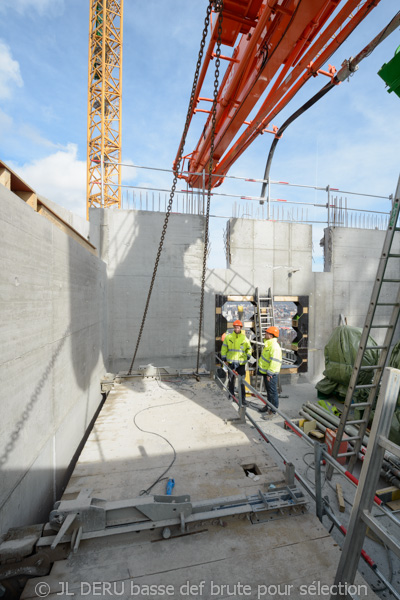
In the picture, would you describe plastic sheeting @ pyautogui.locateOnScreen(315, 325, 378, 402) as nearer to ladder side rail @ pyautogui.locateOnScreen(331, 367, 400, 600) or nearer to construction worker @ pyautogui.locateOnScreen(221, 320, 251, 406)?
construction worker @ pyautogui.locateOnScreen(221, 320, 251, 406)

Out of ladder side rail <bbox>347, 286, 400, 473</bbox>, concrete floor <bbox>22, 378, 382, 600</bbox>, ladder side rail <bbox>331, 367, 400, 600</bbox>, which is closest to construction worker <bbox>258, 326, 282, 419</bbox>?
concrete floor <bbox>22, 378, 382, 600</bbox>

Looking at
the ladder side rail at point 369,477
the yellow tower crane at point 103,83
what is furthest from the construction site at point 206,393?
the yellow tower crane at point 103,83

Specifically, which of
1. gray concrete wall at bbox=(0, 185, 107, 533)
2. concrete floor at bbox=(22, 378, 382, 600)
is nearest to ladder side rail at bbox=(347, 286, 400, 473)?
concrete floor at bbox=(22, 378, 382, 600)

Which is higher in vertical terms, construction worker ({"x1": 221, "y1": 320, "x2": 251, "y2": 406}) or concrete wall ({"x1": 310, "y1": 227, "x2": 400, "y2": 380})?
concrete wall ({"x1": 310, "y1": 227, "x2": 400, "y2": 380})

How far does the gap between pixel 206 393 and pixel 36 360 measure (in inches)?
157

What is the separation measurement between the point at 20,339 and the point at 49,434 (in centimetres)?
163

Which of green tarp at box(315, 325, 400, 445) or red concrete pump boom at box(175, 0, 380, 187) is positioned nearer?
red concrete pump boom at box(175, 0, 380, 187)

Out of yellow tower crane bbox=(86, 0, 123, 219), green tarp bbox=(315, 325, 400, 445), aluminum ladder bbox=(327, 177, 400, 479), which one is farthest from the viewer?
yellow tower crane bbox=(86, 0, 123, 219)

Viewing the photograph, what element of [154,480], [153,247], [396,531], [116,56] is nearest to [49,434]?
[154,480]

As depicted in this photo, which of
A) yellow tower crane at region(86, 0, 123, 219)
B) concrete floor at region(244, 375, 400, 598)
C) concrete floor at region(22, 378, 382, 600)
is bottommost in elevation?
concrete floor at region(244, 375, 400, 598)

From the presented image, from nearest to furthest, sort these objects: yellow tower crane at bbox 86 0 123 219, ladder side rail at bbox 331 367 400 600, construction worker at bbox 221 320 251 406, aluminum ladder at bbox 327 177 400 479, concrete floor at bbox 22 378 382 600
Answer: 1. ladder side rail at bbox 331 367 400 600
2. concrete floor at bbox 22 378 382 600
3. aluminum ladder at bbox 327 177 400 479
4. construction worker at bbox 221 320 251 406
5. yellow tower crane at bbox 86 0 123 219

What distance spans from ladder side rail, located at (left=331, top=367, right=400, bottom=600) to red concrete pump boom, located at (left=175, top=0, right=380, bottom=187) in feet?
19.2

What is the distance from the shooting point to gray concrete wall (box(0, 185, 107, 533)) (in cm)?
259

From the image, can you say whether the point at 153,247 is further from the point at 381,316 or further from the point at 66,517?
the point at 381,316
